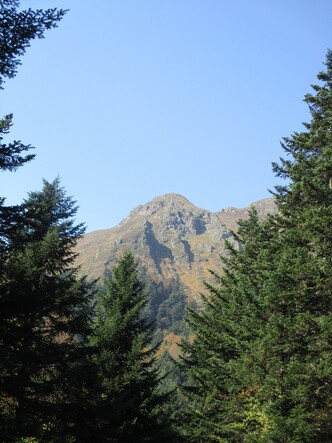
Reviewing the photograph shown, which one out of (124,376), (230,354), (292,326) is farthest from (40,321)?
(230,354)

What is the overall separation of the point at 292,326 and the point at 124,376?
7411mm

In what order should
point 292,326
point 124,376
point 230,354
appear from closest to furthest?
point 292,326, point 124,376, point 230,354

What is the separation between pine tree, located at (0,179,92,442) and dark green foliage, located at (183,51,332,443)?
22.7ft

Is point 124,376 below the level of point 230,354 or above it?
above

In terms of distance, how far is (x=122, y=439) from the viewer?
15.4 m

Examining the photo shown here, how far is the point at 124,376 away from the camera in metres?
16.1

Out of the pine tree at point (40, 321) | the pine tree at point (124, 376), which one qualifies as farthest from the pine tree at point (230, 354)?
the pine tree at point (40, 321)

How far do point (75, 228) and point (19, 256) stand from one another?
9.08 ft

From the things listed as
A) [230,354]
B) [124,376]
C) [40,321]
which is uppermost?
[40,321]

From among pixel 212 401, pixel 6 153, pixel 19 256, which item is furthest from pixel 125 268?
pixel 6 153

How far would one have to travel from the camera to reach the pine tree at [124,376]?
1491 cm

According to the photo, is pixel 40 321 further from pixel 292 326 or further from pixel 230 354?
pixel 230 354

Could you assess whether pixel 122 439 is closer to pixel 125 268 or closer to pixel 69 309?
pixel 69 309

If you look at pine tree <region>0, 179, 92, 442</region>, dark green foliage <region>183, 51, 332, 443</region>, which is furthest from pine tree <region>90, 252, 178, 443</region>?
dark green foliage <region>183, 51, 332, 443</region>
